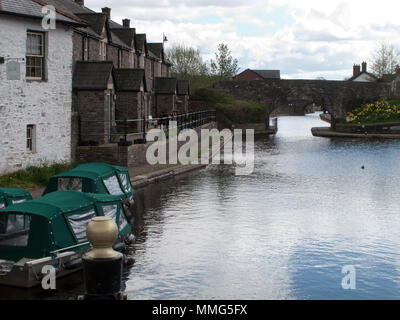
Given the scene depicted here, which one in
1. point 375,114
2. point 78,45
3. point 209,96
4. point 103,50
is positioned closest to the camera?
point 78,45

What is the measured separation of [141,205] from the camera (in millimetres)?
19156

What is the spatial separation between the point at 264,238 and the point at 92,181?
5.02 metres

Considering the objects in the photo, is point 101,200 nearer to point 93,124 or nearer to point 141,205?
point 141,205

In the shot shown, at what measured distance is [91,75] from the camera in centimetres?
2620

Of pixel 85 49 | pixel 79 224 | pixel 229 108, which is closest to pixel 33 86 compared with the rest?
pixel 85 49

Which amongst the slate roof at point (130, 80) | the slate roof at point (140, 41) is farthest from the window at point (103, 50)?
the slate roof at point (140, 41)

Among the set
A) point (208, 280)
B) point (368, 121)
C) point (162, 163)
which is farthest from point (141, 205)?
point (368, 121)

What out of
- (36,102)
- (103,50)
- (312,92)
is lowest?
(36,102)

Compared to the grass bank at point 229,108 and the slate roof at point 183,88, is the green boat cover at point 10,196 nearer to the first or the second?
the slate roof at point 183,88

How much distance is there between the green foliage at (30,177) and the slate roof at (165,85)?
955 inches

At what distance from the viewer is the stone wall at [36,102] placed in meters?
20.9

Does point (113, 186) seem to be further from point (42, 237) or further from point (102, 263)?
point (102, 263)
